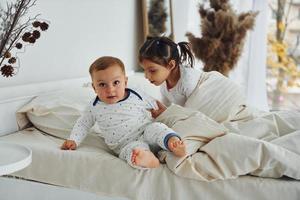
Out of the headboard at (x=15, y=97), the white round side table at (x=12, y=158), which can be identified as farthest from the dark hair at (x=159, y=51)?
the white round side table at (x=12, y=158)

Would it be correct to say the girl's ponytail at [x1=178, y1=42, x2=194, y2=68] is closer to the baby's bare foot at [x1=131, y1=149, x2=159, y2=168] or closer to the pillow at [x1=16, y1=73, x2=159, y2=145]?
the pillow at [x1=16, y1=73, x2=159, y2=145]

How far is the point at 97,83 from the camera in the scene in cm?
155

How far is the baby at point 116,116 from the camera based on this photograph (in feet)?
4.93

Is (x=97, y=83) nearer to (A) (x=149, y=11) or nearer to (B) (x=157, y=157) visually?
(B) (x=157, y=157)

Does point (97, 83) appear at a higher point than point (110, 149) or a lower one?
higher

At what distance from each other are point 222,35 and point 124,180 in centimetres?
187

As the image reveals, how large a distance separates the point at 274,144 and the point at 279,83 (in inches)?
89.3

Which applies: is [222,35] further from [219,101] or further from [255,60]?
[219,101]

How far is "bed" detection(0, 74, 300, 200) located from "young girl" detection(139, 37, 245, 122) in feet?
1.22

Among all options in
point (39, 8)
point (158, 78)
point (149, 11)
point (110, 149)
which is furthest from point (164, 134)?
point (149, 11)

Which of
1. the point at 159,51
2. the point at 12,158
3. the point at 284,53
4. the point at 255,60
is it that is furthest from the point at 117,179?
the point at 284,53

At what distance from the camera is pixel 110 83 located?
154 centimetres

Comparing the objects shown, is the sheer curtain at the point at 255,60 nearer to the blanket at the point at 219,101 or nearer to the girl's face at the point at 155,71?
the blanket at the point at 219,101

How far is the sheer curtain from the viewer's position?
336 cm
